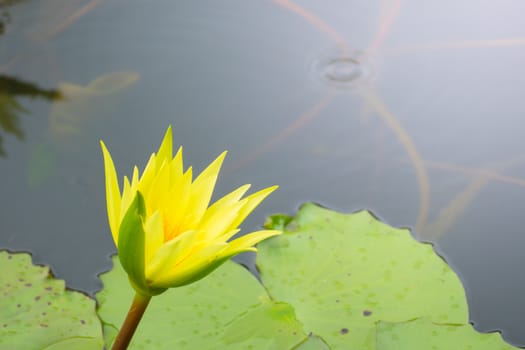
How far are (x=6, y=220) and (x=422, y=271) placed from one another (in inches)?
30.4

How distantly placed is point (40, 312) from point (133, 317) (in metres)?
0.36

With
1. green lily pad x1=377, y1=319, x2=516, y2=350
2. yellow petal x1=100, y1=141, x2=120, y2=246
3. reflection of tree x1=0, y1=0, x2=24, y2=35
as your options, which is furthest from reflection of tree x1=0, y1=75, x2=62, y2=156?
green lily pad x1=377, y1=319, x2=516, y2=350

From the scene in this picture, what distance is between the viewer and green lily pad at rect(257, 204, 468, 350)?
0.97 m

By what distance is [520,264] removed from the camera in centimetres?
117

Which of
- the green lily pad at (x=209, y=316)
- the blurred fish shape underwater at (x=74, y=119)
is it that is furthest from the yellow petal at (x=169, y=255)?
the blurred fish shape underwater at (x=74, y=119)

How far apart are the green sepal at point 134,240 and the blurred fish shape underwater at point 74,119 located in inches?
27.6

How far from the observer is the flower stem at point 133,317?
0.60 m

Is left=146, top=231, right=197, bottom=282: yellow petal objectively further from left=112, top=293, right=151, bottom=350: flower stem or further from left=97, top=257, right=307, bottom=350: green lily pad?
left=97, top=257, right=307, bottom=350: green lily pad

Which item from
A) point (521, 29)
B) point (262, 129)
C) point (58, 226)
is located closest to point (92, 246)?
point (58, 226)

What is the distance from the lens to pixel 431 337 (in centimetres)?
89

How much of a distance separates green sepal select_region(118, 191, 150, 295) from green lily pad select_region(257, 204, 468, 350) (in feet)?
1.48

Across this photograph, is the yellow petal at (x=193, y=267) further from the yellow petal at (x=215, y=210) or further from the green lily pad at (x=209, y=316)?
the green lily pad at (x=209, y=316)

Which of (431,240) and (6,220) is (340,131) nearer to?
(431,240)

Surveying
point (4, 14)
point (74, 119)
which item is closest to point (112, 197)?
point (74, 119)
